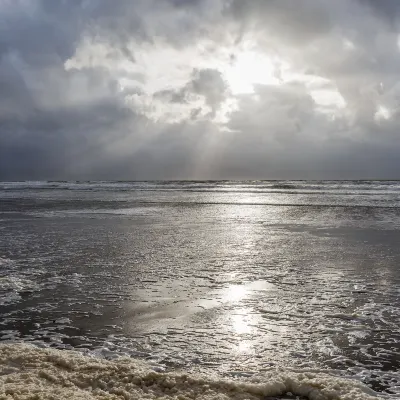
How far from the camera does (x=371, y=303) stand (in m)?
6.37

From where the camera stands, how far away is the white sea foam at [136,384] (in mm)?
3717

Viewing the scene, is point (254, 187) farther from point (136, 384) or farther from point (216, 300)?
point (136, 384)

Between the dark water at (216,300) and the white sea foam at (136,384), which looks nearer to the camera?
the white sea foam at (136,384)

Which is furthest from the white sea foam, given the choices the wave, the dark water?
the wave

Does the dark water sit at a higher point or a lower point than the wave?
lower

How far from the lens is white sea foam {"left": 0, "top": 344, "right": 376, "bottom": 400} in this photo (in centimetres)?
372

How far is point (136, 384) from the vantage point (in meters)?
3.97

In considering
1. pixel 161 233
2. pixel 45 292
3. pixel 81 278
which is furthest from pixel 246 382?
pixel 161 233

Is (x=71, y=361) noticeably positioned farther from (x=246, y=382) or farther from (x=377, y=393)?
(x=377, y=393)

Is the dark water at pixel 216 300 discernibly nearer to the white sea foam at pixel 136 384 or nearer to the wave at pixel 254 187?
the white sea foam at pixel 136 384

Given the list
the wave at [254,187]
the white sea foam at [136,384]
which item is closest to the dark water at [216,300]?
the white sea foam at [136,384]

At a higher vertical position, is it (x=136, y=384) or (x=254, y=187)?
(x=254, y=187)

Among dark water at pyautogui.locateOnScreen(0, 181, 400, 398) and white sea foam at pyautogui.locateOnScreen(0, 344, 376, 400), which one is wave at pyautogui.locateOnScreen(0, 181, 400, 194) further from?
white sea foam at pyautogui.locateOnScreen(0, 344, 376, 400)

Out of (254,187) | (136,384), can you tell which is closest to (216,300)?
(136,384)
